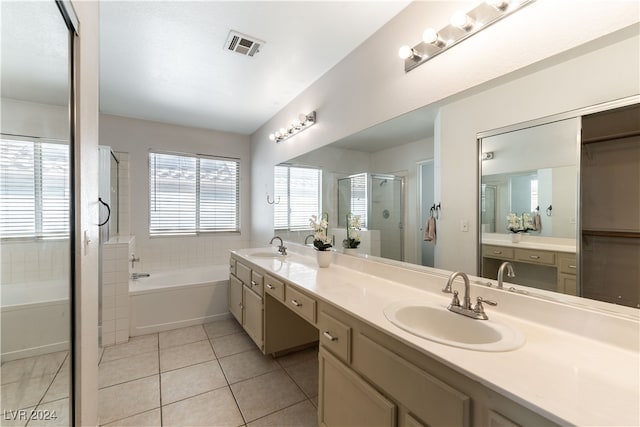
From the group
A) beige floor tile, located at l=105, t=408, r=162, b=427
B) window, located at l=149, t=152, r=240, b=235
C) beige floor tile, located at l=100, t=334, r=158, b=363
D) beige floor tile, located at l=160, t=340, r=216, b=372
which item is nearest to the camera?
beige floor tile, located at l=105, t=408, r=162, b=427

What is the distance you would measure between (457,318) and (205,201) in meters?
3.87

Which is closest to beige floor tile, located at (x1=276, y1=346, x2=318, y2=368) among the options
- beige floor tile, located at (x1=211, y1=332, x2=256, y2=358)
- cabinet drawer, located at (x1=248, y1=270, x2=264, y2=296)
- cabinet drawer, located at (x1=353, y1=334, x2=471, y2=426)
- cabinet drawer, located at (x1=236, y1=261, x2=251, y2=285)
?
beige floor tile, located at (x1=211, y1=332, x2=256, y2=358)

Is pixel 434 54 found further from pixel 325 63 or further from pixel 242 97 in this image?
pixel 242 97

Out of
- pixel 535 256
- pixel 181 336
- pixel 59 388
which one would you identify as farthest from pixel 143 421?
pixel 535 256

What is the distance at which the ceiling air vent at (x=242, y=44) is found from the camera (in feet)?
6.42

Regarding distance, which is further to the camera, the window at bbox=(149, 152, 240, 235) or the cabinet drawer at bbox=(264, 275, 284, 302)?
the window at bbox=(149, 152, 240, 235)

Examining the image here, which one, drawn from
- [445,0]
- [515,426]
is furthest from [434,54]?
[515,426]

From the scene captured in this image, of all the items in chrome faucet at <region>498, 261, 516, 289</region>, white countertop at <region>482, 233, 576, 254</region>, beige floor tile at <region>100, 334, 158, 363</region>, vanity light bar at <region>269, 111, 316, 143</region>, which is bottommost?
beige floor tile at <region>100, 334, 158, 363</region>

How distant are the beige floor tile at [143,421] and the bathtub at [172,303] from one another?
53.2 inches

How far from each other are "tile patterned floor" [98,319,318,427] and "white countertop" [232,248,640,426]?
1.02 meters

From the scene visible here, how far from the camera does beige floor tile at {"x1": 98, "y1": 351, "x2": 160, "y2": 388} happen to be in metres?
2.08

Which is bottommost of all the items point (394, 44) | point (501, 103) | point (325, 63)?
point (501, 103)

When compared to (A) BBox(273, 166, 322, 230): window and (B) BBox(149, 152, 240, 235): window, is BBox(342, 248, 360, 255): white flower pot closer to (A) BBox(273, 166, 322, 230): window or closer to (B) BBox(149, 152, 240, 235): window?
(A) BBox(273, 166, 322, 230): window

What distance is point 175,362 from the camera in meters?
2.33
